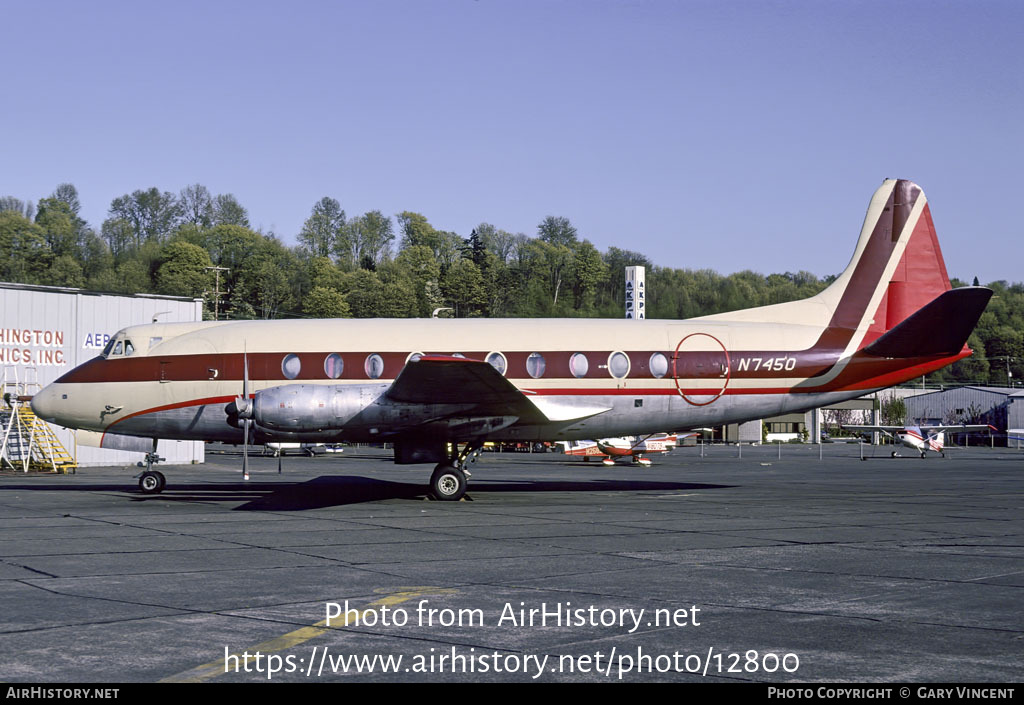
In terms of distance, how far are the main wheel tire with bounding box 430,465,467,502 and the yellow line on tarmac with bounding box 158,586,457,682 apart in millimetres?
→ 11826

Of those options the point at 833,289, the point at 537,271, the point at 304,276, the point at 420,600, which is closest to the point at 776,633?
the point at 420,600

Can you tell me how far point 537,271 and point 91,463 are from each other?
182ft

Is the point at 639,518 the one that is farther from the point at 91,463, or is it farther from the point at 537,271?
the point at 537,271

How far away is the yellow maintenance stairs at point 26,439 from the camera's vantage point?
120 feet

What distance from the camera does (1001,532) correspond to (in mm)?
16750

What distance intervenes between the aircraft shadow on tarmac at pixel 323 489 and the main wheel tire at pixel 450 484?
1102mm

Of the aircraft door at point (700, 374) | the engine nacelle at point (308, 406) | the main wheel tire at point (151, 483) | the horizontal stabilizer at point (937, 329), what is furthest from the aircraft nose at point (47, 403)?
the horizontal stabilizer at point (937, 329)

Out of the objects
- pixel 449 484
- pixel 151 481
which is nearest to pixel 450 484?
pixel 449 484

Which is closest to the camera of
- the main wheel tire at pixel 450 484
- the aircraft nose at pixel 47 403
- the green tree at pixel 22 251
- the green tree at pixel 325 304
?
the main wheel tire at pixel 450 484

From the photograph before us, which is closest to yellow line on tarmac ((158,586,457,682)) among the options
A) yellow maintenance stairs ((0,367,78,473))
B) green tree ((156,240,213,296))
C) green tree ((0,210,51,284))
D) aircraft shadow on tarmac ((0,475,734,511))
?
aircraft shadow on tarmac ((0,475,734,511))

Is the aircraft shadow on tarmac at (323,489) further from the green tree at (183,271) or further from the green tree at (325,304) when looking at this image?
the green tree at (183,271)

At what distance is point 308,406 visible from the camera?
20.8m

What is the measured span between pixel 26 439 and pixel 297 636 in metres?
34.7

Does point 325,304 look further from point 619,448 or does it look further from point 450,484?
point 450,484
